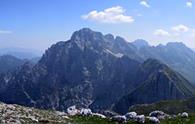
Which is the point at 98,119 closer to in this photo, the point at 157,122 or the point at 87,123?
the point at 87,123

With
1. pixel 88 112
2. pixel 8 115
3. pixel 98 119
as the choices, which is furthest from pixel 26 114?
pixel 88 112

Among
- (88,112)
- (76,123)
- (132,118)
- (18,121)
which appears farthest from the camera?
(88,112)

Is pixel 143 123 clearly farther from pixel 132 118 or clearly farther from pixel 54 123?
pixel 54 123

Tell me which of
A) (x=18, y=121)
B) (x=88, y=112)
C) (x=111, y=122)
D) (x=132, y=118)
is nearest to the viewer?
(x=18, y=121)

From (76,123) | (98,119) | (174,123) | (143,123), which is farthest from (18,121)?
(174,123)

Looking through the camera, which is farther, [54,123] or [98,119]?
[98,119]

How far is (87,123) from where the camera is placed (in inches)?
1576

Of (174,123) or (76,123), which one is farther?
(174,123)

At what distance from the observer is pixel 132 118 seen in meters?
46.2

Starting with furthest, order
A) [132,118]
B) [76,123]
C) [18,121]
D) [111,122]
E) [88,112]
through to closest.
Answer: [88,112] → [132,118] → [111,122] → [76,123] → [18,121]

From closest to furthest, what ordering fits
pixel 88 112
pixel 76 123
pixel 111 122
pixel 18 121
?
pixel 18 121, pixel 76 123, pixel 111 122, pixel 88 112

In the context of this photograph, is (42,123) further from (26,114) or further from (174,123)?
(174,123)

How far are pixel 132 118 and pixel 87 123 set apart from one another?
822 centimetres

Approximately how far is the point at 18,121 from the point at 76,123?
664 centimetres
